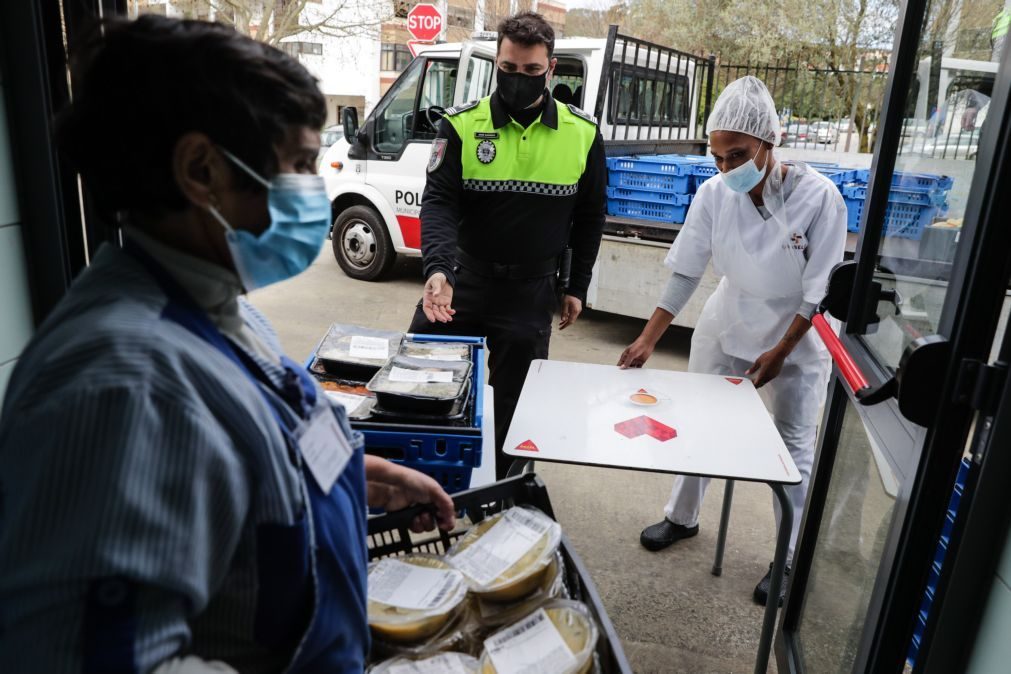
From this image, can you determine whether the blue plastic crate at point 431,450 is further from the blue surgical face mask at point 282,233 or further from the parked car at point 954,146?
the parked car at point 954,146

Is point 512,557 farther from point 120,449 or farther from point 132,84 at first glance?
point 132,84

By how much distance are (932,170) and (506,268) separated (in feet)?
4.85

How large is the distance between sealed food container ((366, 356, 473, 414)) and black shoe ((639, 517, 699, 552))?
4.79 feet

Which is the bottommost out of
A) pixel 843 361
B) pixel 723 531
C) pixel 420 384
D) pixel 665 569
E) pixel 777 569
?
pixel 665 569

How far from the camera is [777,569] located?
1.95 metres

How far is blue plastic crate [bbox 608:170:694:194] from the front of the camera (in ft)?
15.5

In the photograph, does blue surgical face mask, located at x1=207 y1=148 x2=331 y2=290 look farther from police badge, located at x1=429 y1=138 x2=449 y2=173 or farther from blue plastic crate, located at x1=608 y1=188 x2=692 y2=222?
blue plastic crate, located at x1=608 y1=188 x2=692 y2=222

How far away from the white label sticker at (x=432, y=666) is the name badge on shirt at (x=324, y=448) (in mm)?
433

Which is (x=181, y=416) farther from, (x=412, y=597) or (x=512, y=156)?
(x=512, y=156)

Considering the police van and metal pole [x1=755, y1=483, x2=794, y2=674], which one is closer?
metal pole [x1=755, y1=483, x2=794, y2=674]

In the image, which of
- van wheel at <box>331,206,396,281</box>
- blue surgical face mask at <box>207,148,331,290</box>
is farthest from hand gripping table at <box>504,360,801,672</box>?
van wheel at <box>331,206,396,281</box>

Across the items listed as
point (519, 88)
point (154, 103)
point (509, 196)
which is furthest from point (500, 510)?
point (519, 88)

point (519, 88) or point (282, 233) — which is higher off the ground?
point (519, 88)

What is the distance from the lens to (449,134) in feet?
8.82
